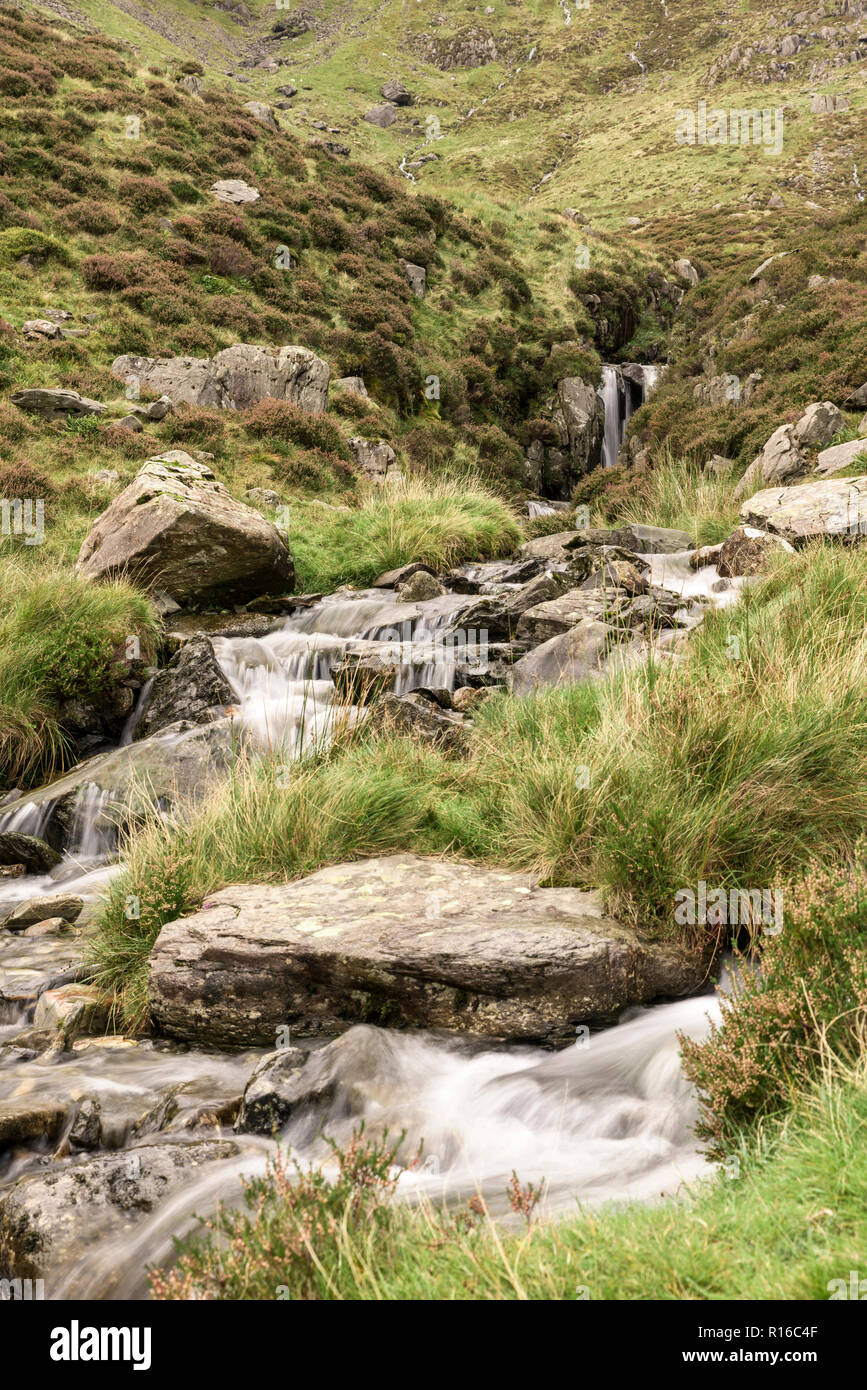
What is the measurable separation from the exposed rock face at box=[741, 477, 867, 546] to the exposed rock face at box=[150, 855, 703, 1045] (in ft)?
25.9

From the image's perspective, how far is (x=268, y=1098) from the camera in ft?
12.6

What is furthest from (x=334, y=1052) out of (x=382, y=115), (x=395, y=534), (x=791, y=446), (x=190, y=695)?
(x=382, y=115)

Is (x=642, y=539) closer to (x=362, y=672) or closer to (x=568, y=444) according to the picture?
(x=362, y=672)

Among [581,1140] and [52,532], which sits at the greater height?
[52,532]

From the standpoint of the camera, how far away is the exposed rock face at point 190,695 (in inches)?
409

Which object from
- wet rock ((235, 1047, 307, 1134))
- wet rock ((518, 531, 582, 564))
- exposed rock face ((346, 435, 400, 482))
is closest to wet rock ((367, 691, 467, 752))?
wet rock ((235, 1047, 307, 1134))

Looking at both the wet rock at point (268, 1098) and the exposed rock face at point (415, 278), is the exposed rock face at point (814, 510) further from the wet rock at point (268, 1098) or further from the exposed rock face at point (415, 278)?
the exposed rock face at point (415, 278)

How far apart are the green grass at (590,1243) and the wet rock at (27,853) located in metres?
6.53

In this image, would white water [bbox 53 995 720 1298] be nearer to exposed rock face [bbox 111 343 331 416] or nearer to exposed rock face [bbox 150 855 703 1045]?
exposed rock face [bbox 150 855 703 1045]

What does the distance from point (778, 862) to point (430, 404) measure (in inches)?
957

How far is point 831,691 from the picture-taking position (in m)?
5.46
